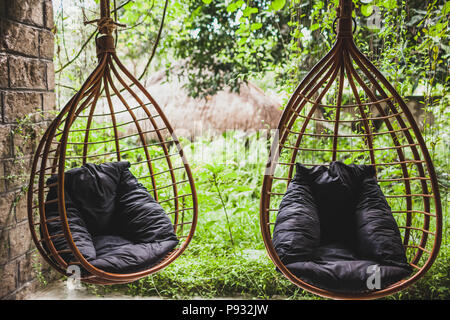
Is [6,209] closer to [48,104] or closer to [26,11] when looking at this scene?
[48,104]

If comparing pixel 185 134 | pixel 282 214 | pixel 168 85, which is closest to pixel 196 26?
pixel 168 85

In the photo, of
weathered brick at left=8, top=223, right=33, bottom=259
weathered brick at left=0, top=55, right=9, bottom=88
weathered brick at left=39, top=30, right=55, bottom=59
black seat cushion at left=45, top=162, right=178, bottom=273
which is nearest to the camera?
black seat cushion at left=45, top=162, right=178, bottom=273

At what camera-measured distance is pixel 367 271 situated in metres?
1.45

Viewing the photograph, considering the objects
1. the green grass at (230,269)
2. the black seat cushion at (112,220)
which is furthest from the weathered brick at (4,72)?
the green grass at (230,269)

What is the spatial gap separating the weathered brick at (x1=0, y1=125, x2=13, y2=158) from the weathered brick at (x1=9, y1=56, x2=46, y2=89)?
225 millimetres

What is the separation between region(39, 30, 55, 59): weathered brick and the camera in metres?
2.04

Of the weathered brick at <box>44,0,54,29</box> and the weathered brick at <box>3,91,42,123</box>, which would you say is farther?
the weathered brick at <box>44,0,54,29</box>

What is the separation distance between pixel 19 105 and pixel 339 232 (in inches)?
68.8

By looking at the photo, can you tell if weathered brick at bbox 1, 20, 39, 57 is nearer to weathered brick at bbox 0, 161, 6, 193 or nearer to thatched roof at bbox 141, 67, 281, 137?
weathered brick at bbox 0, 161, 6, 193

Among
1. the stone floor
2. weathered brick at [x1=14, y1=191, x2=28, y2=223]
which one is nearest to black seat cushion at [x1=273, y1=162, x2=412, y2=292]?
the stone floor

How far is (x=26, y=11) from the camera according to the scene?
191 cm

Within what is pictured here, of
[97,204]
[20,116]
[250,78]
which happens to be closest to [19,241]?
[97,204]

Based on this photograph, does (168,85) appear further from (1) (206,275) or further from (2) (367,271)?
(2) (367,271)

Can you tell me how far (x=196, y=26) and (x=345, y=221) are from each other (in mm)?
2145
